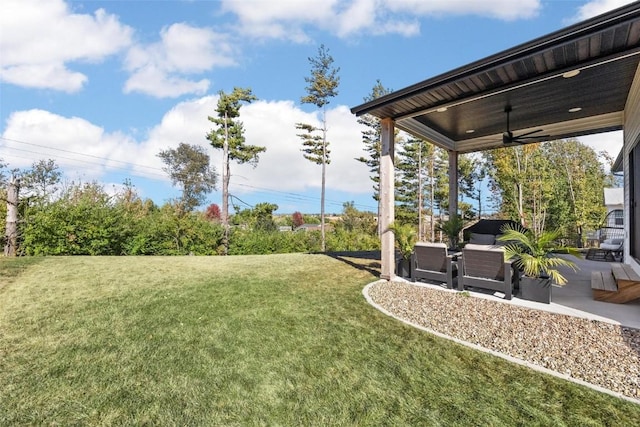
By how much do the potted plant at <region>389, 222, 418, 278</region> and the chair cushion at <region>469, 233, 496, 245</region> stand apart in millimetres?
3390

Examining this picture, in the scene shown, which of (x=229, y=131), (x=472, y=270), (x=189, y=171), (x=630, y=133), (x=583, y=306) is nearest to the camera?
(x=583, y=306)

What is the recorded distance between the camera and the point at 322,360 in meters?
2.73

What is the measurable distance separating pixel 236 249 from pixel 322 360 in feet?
30.4

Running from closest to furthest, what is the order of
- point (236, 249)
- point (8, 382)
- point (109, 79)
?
point (8, 382) → point (236, 249) → point (109, 79)

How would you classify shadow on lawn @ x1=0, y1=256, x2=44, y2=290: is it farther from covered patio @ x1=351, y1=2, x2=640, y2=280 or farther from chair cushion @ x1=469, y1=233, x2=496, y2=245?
chair cushion @ x1=469, y1=233, x2=496, y2=245

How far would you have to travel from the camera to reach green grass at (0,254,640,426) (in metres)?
2.02

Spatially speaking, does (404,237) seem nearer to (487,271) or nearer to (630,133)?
(487,271)

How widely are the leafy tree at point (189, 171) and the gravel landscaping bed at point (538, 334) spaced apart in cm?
2421

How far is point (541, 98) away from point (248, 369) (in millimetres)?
6775

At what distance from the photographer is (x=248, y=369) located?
2590 mm

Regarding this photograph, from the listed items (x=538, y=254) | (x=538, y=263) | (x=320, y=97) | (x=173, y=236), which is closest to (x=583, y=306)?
(x=538, y=263)

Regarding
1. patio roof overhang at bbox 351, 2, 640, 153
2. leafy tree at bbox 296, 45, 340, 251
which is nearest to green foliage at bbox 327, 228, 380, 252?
leafy tree at bbox 296, 45, 340, 251

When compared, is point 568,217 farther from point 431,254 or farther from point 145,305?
point 145,305

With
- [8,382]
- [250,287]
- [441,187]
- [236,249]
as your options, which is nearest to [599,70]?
[250,287]
